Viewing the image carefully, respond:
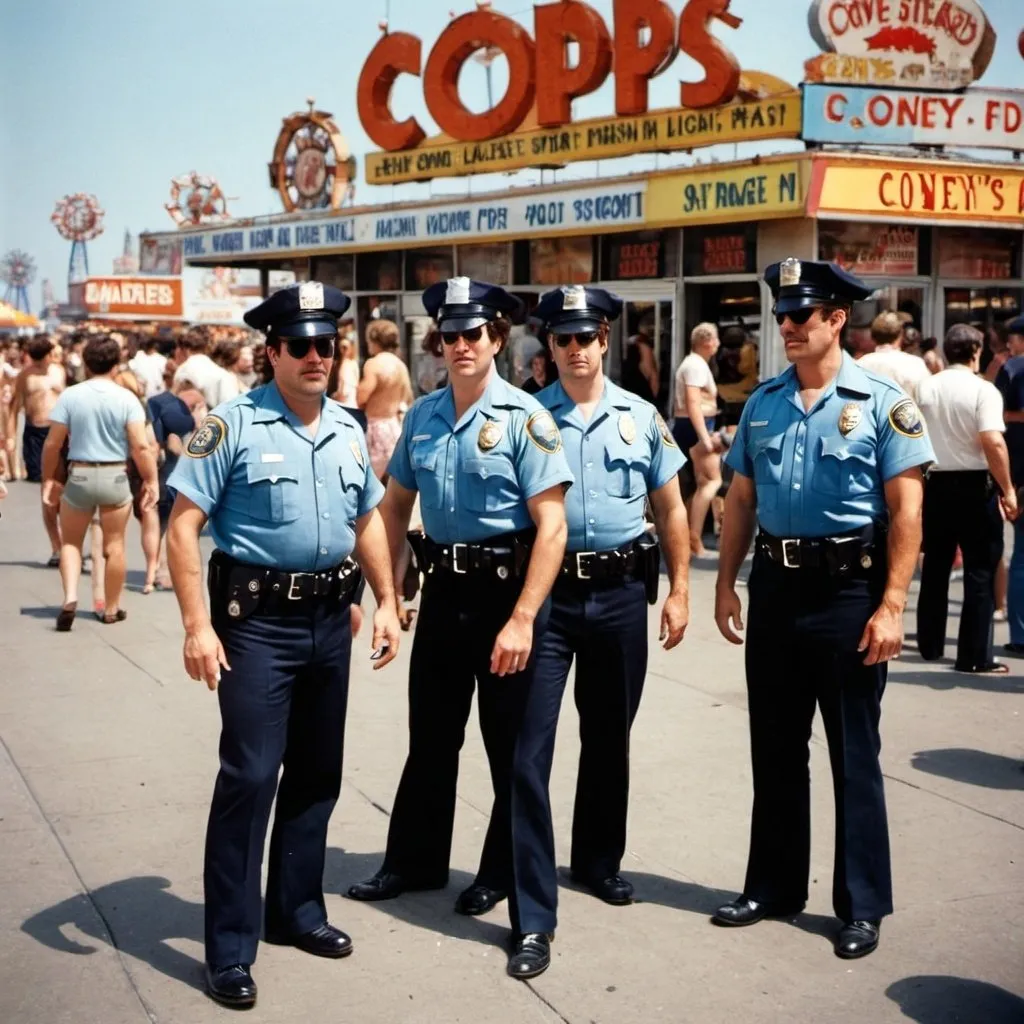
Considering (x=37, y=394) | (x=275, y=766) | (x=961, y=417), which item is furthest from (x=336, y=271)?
(x=275, y=766)

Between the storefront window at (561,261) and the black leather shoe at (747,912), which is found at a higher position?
→ the storefront window at (561,261)

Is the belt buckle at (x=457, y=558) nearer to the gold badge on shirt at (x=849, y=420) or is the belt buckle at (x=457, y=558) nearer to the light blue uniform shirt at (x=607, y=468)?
the light blue uniform shirt at (x=607, y=468)

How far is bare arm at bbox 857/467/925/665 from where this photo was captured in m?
4.52

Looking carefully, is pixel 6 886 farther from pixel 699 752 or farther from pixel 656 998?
pixel 699 752

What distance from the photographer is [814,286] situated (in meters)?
4.66

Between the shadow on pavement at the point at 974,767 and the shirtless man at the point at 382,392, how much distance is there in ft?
15.2

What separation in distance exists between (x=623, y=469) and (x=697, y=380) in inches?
303

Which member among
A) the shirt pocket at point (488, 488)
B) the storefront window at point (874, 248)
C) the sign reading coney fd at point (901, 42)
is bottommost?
the shirt pocket at point (488, 488)

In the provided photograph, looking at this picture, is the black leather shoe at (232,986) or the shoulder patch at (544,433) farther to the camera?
the shoulder patch at (544,433)

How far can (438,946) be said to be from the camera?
15.1 ft

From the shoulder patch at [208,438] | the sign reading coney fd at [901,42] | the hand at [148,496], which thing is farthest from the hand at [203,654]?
the sign reading coney fd at [901,42]

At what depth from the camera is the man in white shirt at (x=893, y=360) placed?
1012cm

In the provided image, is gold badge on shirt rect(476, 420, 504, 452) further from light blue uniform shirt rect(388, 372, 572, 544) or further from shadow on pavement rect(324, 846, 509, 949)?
shadow on pavement rect(324, 846, 509, 949)

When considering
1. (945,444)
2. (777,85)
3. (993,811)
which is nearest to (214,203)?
(777,85)
